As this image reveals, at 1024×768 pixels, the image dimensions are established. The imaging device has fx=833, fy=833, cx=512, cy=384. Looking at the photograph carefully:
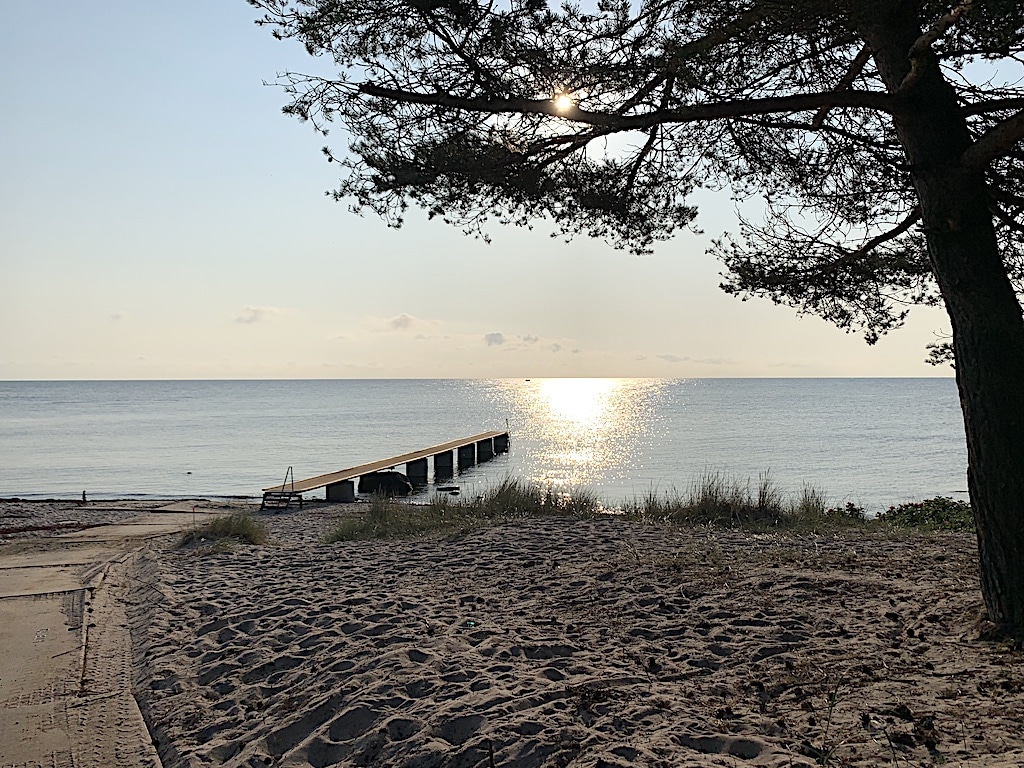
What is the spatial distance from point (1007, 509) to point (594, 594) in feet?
9.69

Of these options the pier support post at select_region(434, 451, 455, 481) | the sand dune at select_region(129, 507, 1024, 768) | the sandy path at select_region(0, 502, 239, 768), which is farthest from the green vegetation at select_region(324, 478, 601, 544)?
the pier support post at select_region(434, 451, 455, 481)

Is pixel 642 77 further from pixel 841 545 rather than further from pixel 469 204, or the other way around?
pixel 841 545

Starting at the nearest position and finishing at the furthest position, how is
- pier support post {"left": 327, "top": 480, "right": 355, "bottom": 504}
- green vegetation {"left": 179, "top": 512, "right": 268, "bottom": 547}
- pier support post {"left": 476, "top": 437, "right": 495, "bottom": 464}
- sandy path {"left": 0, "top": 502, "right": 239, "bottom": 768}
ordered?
1. sandy path {"left": 0, "top": 502, "right": 239, "bottom": 768}
2. green vegetation {"left": 179, "top": 512, "right": 268, "bottom": 547}
3. pier support post {"left": 327, "top": 480, "right": 355, "bottom": 504}
4. pier support post {"left": 476, "top": 437, "right": 495, "bottom": 464}

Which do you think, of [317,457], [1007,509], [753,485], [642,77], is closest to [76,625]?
[642,77]

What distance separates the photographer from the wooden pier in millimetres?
19250

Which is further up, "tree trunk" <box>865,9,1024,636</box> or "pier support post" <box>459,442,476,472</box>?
"tree trunk" <box>865,9,1024,636</box>

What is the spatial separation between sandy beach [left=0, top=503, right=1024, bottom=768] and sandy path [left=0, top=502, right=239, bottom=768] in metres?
0.12

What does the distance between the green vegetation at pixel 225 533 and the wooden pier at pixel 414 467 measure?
24.5 feet

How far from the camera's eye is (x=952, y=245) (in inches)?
191

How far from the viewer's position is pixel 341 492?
2048cm

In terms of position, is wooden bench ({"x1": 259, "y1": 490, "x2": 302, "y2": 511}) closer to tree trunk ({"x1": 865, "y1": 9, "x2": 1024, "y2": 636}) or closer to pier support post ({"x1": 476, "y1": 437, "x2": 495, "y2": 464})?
tree trunk ({"x1": 865, "y1": 9, "x2": 1024, "y2": 636})

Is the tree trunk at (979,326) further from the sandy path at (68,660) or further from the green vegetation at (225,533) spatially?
the green vegetation at (225,533)

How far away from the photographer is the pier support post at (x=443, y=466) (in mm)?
30031

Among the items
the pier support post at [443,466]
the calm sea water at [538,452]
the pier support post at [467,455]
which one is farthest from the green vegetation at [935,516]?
the pier support post at [467,455]
